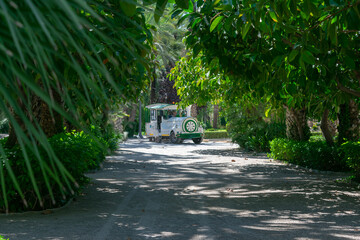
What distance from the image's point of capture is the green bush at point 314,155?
13141 millimetres

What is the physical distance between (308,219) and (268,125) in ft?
51.6

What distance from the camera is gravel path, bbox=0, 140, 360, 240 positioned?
584cm

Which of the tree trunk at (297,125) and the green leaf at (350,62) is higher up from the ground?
the green leaf at (350,62)

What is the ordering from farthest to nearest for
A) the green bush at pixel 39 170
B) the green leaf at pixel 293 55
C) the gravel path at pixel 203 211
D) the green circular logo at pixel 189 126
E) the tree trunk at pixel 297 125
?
the green circular logo at pixel 189 126
the tree trunk at pixel 297 125
the green bush at pixel 39 170
the gravel path at pixel 203 211
the green leaf at pixel 293 55

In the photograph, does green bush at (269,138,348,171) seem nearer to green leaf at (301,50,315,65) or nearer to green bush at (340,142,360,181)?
green bush at (340,142,360,181)

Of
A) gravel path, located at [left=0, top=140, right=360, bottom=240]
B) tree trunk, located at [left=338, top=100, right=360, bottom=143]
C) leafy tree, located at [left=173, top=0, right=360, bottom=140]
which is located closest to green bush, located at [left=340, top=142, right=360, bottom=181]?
gravel path, located at [left=0, top=140, right=360, bottom=240]

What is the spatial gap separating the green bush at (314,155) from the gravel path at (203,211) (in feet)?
3.28

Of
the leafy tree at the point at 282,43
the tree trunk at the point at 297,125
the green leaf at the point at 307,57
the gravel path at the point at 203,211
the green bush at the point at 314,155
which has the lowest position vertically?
the gravel path at the point at 203,211

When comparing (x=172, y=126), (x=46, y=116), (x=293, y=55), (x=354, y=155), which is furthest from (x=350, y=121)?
(x=172, y=126)

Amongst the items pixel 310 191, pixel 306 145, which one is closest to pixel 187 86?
pixel 306 145

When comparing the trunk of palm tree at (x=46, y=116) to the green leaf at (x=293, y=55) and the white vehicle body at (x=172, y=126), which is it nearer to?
the green leaf at (x=293, y=55)

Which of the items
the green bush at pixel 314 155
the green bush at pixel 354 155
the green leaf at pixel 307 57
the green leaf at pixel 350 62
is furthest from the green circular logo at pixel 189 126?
the green leaf at pixel 307 57

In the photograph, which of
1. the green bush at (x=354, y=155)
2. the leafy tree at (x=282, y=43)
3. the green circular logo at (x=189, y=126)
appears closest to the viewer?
the leafy tree at (x=282, y=43)

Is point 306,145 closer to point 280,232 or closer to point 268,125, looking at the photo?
point 268,125
